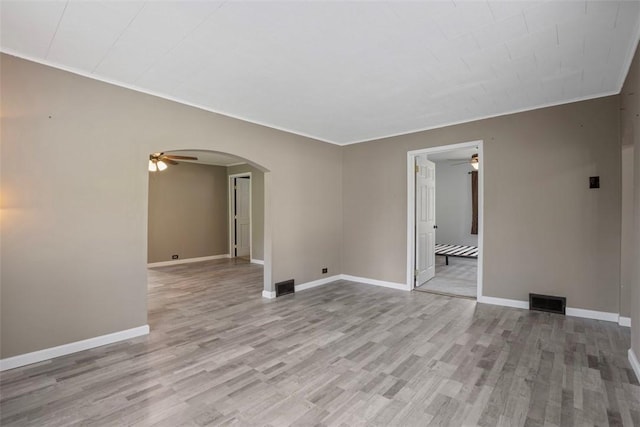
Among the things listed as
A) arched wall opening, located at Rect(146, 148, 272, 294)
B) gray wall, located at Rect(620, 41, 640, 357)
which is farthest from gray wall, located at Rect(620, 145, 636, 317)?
arched wall opening, located at Rect(146, 148, 272, 294)

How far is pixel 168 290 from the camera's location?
16.8 ft

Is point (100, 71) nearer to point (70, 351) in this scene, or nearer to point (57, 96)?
point (57, 96)

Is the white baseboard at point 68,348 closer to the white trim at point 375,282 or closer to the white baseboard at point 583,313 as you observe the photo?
the white trim at point 375,282

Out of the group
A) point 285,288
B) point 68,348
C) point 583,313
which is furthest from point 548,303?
point 68,348

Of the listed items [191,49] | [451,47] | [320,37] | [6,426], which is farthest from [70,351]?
[451,47]

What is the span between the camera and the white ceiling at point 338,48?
201 centimetres

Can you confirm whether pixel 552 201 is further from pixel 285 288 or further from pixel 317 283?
pixel 285 288

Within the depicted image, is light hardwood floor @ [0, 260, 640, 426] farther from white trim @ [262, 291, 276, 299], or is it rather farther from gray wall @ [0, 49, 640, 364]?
white trim @ [262, 291, 276, 299]

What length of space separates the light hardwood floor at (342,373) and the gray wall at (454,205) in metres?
5.96

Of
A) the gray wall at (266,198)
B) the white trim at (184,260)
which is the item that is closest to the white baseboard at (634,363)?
the gray wall at (266,198)

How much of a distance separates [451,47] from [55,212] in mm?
3742

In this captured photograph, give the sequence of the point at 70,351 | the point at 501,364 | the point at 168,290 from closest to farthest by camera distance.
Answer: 1. the point at 501,364
2. the point at 70,351
3. the point at 168,290

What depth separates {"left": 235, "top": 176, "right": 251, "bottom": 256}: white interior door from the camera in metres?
8.84

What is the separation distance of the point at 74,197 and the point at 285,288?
2956mm
